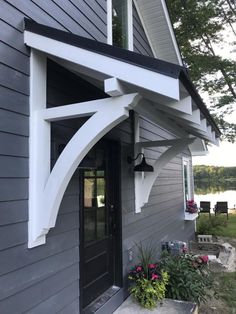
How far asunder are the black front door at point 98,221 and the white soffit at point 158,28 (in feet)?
8.92

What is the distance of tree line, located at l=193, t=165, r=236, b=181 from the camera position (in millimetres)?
34594

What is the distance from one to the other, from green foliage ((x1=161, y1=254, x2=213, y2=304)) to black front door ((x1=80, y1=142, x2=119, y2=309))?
0.71 metres

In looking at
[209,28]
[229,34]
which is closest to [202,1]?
[209,28]

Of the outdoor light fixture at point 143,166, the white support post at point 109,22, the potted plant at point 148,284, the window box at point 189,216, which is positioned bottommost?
the potted plant at point 148,284

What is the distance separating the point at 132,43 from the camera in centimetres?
468

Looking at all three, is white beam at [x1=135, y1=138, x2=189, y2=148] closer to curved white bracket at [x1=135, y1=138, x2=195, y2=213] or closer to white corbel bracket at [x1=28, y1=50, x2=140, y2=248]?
curved white bracket at [x1=135, y1=138, x2=195, y2=213]

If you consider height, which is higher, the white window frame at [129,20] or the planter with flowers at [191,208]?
the white window frame at [129,20]

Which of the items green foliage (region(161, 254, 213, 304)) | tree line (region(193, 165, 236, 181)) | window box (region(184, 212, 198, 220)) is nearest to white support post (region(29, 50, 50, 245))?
green foliage (region(161, 254, 213, 304))

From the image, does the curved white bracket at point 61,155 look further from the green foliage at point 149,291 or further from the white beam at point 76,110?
the green foliage at point 149,291

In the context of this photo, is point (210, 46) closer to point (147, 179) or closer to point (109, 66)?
point (147, 179)

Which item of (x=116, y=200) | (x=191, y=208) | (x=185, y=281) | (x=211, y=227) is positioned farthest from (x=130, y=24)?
(x=211, y=227)

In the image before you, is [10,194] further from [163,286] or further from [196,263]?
[196,263]

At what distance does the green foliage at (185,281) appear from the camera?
12.2 ft

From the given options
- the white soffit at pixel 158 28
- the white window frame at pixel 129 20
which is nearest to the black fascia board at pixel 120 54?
the white window frame at pixel 129 20
